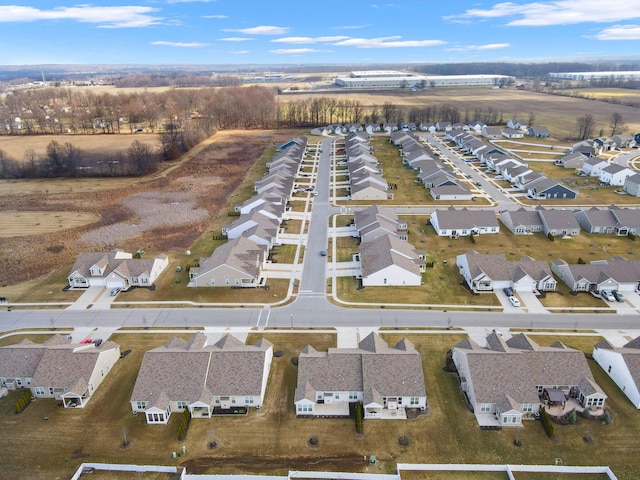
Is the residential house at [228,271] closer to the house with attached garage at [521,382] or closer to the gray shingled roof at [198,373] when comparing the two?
the gray shingled roof at [198,373]

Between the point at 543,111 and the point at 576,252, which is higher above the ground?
the point at 543,111

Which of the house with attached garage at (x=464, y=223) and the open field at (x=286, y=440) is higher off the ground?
the house with attached garage at (x=464, y=223)

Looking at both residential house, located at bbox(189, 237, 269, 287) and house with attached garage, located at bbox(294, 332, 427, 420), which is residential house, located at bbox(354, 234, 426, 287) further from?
house with attached garage, located at bbox(294, 332, 427, 420)

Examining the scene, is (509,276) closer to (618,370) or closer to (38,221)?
(618,370)

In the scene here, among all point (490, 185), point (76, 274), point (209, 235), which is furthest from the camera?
point (490, 185)

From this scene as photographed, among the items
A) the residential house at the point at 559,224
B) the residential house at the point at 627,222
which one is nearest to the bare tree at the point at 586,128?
the residential house at the point at 627,222

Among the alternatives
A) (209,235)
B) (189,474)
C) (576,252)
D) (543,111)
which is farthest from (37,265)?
(543,111)

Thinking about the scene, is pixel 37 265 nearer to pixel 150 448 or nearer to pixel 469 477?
pixel 150 448
